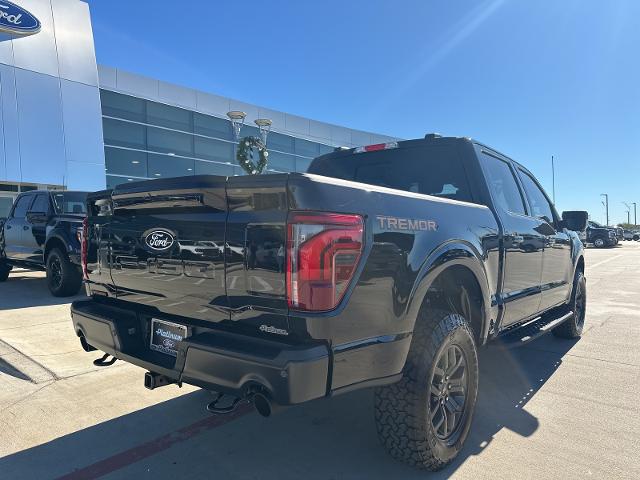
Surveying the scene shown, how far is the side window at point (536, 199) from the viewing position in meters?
4.51

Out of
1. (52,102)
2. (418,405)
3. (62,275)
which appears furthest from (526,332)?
(52,102)

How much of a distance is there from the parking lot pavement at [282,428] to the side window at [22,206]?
472cm

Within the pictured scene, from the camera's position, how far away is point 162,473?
101 inches

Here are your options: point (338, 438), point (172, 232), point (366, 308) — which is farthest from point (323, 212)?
point (338, 438)

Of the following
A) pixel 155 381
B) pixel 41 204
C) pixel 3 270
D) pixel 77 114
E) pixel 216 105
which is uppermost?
pixel 216 105

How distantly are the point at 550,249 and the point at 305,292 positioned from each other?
3.37m

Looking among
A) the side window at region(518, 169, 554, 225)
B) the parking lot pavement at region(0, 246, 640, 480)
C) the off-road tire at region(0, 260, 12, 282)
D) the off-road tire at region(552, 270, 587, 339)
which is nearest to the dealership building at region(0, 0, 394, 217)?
the off-road tire at region(0, 260, 12, 282)

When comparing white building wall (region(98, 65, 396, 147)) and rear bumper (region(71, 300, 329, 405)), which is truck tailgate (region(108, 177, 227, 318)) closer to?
rear bumper (region(71, 300, 329, 405))

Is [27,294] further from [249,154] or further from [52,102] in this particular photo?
[249,154]

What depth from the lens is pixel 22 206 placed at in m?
8.80

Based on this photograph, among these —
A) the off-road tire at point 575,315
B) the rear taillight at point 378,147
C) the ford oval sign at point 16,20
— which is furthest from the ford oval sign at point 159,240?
the ford oval sign at point 16,20

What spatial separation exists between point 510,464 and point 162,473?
1.96 meters

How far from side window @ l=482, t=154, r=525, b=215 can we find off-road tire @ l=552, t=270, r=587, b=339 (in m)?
1.88

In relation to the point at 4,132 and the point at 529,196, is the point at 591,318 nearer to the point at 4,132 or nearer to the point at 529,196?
the point at 529,196
